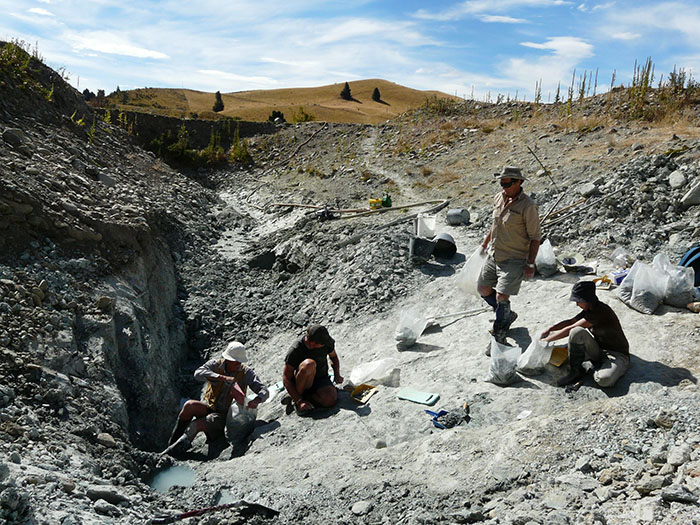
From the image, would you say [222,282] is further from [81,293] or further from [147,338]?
[81,293]

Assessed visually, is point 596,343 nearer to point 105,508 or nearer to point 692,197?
point 105,508

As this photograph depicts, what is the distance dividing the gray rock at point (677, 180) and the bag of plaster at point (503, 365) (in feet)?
17.5

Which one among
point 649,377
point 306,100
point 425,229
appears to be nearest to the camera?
point 649,377

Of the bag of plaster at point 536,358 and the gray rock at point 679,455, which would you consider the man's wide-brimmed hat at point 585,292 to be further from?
the gray rock at point 679,455

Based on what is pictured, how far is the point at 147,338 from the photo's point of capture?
7758 mm

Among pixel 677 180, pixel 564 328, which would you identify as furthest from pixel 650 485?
pixel 677 180

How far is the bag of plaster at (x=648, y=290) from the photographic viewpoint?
20.1 ft

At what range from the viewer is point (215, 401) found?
6.13 m

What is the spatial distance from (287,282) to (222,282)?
1.43 meters

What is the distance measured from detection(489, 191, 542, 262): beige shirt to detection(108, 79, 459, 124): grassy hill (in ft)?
119

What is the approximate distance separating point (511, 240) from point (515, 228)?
0.13 m

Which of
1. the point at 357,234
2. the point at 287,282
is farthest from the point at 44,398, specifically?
the point at 357,234

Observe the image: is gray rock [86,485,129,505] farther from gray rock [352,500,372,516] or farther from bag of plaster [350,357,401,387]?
bag of plaster [350,357,401,387]

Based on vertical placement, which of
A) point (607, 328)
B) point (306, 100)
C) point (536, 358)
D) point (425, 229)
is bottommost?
point (536, 358)
